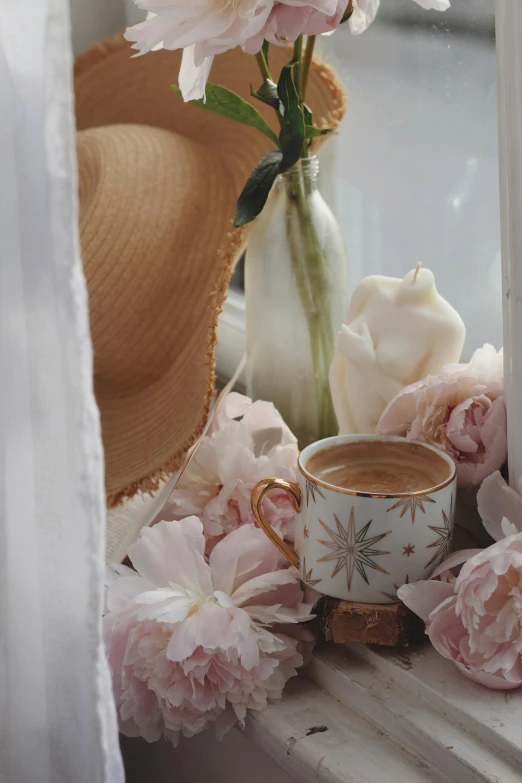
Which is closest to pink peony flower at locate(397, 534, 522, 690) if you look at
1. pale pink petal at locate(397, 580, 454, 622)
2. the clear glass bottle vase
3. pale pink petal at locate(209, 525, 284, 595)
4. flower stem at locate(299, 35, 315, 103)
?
pale pink petal at locate(397, 580, 454, 622)

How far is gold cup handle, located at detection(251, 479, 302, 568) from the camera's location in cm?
53

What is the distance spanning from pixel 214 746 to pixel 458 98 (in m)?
0.56

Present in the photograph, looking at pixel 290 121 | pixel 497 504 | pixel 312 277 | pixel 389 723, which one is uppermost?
pixel 290 121

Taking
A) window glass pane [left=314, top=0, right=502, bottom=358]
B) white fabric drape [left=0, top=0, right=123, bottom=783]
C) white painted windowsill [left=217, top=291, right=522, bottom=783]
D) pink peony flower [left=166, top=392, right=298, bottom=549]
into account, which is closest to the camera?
white fabric drape [left=0, top=0, right=123, bottom=783]

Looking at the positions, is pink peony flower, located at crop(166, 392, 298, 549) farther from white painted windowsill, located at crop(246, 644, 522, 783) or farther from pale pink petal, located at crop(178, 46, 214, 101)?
pale pink petal, located at crop(178, 46, 214, 101)

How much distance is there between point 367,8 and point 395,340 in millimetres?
219

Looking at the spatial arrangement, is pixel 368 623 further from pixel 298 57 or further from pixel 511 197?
pixel 298 57

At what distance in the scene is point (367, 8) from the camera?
0.53 meters

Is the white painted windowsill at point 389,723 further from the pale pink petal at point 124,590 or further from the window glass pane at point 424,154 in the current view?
the window glass pane at point 424,154

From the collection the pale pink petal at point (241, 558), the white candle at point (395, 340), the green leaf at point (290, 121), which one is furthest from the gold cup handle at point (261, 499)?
the green leaf at point (290, 121)

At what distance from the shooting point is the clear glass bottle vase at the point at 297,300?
25.6 inches

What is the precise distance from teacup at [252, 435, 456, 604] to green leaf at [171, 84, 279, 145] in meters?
0.28

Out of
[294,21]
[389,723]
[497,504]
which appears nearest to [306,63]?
[294,21]

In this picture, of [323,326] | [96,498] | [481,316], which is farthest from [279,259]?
[96,498]
